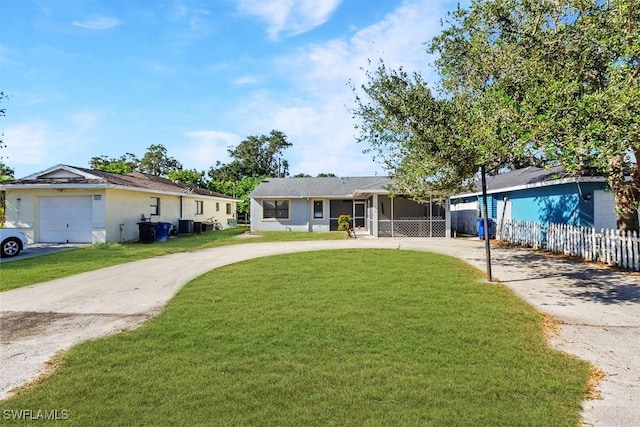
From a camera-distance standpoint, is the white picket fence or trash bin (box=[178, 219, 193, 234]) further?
trash bin (box=[178, 219, 193, 234])

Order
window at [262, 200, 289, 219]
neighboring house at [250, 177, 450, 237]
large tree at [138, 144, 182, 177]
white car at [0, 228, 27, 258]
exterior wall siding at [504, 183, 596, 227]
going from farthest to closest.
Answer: large tree at [138, 144, 182, 177], window at [262, 200, 289, 219], neighboring house at [250, 177, 450, 237], exterior wall siding at [504, 183, 596, 227], white car at [0, 228, 27, 258]

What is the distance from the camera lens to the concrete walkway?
13.1ft

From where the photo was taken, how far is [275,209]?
2795 cm

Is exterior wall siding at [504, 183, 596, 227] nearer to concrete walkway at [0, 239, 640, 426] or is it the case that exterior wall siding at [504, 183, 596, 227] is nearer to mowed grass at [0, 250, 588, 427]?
concrete walkway at [0, 239, 640, 426]

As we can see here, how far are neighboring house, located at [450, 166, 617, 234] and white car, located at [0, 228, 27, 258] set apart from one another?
18.1 meters

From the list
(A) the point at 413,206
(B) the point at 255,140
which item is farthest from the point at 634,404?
(B) the point at 255,140

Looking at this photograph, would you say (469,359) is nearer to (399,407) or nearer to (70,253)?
(399,407)

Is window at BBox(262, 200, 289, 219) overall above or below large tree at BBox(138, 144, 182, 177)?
below

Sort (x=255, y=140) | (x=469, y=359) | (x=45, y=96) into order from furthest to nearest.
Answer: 1. (x=255, y=140)
2. (x=45, y=96)
3. (x=469, y=359)

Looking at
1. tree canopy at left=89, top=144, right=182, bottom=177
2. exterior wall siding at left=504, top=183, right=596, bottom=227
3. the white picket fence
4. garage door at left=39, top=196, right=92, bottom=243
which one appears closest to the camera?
the white picket fence

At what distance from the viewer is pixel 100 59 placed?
1289 centimetres

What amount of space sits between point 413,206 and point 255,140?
4104 cm

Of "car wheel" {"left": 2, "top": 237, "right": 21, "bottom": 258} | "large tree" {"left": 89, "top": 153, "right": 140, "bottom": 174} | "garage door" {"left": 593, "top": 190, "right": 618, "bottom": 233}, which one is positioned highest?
"large tree" {"left": 89, "top": 153, "right": 140, "bottom": 174}

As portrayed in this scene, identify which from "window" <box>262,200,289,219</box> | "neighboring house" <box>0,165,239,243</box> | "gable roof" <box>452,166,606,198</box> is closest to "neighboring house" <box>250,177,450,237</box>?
"window" <box>262,200,289,219</box>
